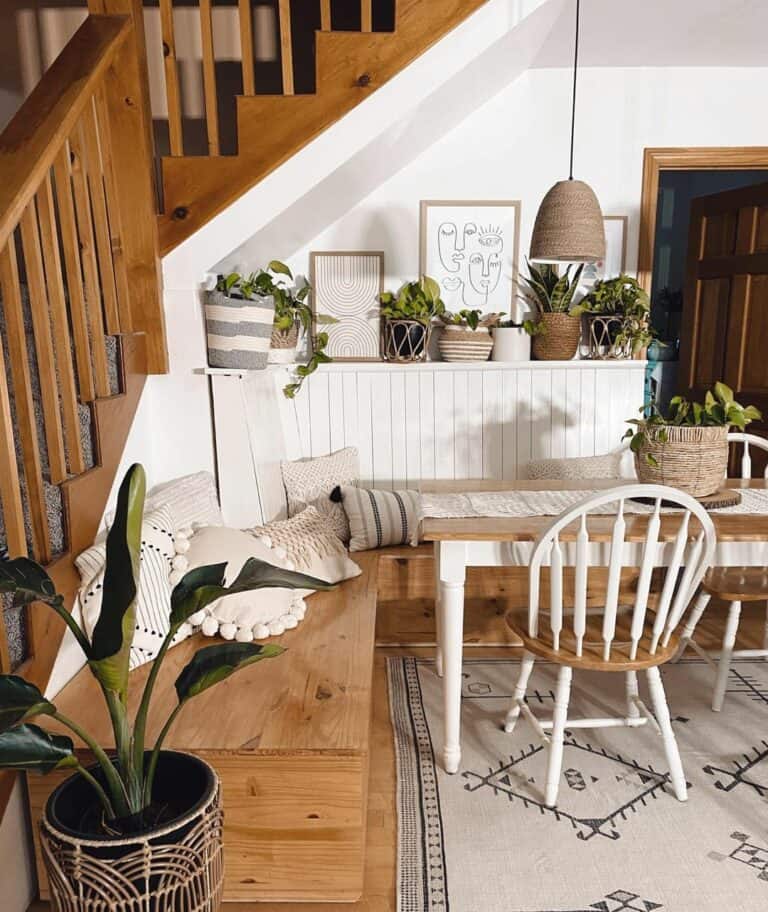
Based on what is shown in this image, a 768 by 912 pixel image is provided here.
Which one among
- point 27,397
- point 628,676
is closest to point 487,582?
point 628,676

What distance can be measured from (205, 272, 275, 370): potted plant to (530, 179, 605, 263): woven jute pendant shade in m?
1.03

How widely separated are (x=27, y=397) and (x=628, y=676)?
181cm

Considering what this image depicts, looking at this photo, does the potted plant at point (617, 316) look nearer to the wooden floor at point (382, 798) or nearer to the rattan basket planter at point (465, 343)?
the rattan basket planter at point (465, 343)

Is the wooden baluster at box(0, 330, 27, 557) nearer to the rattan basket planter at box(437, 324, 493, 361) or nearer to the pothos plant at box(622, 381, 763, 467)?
the pothos plant at box(622, 381, 763, 467)

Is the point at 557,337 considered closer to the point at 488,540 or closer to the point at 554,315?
the point at 554,315

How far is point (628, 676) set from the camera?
2170 millimetres

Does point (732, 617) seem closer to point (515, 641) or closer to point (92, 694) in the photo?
point (515, 641)

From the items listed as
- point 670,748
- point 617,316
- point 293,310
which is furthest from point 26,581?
point 617,316

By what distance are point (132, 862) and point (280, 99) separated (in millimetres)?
2190

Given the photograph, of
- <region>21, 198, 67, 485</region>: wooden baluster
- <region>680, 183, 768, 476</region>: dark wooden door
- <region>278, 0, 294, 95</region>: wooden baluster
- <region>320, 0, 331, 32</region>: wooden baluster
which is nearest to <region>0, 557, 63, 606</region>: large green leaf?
<region>21, 198, 67, 485</region>: wooden baluster

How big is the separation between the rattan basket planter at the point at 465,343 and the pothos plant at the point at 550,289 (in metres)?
0.21

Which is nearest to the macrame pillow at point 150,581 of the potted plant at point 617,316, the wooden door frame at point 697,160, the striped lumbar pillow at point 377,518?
the striped lumbar pillow at point 377,518

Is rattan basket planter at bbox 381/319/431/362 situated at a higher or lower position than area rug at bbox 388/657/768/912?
higher

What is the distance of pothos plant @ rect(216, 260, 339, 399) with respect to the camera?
9.98ft
